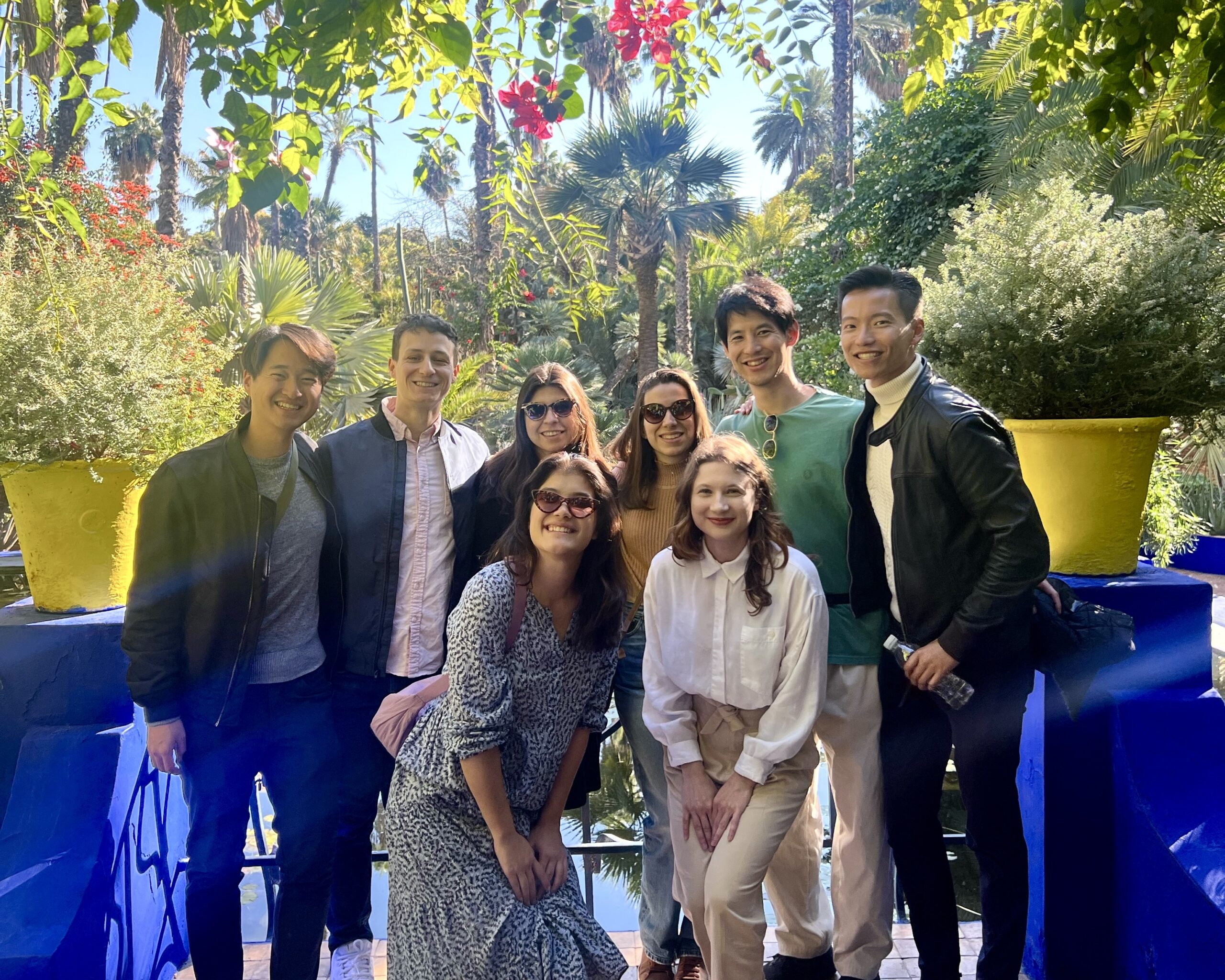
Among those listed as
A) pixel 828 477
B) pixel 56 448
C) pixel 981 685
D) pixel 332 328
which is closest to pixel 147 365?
pixel 56 448

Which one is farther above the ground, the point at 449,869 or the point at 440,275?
the point at 440,275

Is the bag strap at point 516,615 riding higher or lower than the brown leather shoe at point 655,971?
higher

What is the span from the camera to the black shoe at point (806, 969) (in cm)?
269

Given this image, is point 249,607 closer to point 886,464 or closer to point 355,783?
point 355,783

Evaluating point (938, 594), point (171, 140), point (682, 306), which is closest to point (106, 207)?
point (171, 140)

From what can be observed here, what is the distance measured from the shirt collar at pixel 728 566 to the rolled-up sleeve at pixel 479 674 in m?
0.57

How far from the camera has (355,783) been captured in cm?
282

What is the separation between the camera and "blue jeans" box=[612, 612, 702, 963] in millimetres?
2709

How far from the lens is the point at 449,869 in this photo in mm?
2186

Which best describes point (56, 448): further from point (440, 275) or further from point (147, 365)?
point (440, 275)

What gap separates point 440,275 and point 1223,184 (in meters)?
29.6

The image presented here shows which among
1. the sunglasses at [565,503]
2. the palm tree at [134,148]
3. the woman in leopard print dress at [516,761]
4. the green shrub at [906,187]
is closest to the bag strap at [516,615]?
the woman in leopard print dress at [516,761]

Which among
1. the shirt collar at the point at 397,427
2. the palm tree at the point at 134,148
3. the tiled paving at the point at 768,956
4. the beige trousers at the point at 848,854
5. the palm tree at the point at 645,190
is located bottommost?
the tiled paving at the point at 768,956

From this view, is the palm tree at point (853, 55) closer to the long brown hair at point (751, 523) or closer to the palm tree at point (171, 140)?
the long brown hair at point (751, 523)
